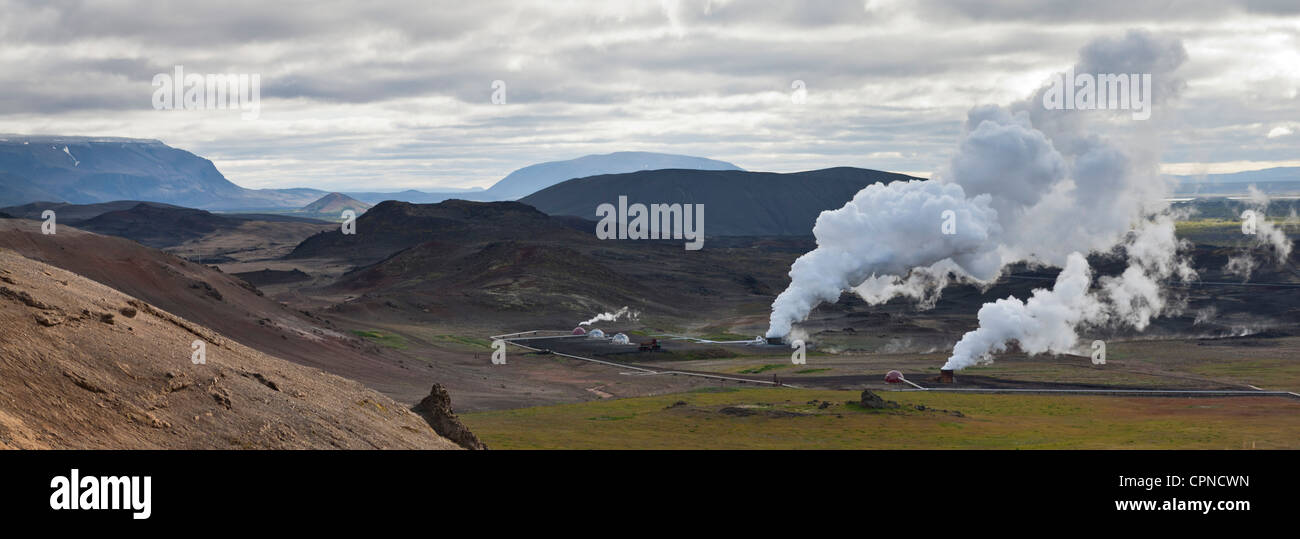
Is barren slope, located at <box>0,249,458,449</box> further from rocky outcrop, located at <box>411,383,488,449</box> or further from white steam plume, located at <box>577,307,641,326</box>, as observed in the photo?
white steam plume, located at <box>577,307,641,326</box>

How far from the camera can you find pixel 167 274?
9825cm

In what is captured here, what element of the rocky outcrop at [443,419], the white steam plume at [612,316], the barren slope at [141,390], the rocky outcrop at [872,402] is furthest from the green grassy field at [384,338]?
the rocky outcrop at [443,419]

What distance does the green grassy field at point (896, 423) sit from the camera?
5662 cm

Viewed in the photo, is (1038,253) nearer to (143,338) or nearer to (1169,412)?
(1169,412)

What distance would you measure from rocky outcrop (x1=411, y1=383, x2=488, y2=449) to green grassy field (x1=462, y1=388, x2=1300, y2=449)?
908 centimetres

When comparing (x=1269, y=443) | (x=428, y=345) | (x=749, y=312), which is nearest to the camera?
(x=1269, y=443)

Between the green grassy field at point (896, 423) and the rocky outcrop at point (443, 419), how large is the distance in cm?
908

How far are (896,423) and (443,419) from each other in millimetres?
33906

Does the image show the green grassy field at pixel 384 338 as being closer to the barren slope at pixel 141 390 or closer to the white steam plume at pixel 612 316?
the white steam plume at pixel 612 316

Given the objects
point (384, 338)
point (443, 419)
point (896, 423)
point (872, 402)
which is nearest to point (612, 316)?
point (384, 338)

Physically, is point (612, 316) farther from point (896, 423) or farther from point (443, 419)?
point (443, 419)

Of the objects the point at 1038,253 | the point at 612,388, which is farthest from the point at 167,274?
the point at 1038,253

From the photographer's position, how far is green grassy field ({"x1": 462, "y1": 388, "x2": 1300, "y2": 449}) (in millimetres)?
56625

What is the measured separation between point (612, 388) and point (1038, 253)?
112 metres
